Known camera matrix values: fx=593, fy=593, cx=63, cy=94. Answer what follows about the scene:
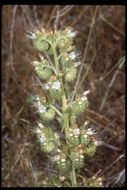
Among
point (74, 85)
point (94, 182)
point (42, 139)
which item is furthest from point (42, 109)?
point (74, 85)

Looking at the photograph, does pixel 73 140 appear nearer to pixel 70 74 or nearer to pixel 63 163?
pixel 63 163

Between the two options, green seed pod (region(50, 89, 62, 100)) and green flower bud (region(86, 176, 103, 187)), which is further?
green flower bud (region(86, 176, 103, 187))

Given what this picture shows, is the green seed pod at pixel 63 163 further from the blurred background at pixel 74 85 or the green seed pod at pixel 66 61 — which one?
the blurred background at pixel 74 85

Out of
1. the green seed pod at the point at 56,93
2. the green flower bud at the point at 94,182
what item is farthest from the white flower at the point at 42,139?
the green flower bud at the point at 94,182

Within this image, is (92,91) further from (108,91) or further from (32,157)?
(32,157)

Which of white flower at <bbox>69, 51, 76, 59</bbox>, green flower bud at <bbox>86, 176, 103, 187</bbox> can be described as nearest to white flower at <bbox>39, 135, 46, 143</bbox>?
green flower bud at <bbox>86, 176, 103, 187</bbox>

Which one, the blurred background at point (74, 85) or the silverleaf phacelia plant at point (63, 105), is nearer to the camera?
the silverleaf phacelia plant at point (63, 105)

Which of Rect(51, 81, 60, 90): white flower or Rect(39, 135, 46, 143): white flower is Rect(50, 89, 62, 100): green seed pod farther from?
Rect(39, 135, 46, 143): white flower
